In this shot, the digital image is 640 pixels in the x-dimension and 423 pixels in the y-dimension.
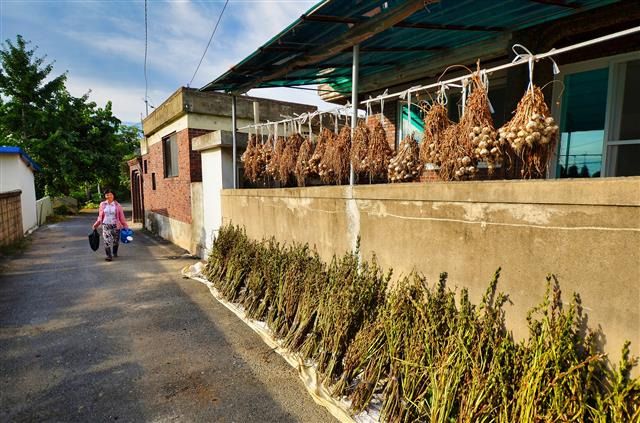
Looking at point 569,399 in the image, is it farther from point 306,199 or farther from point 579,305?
point 306,199


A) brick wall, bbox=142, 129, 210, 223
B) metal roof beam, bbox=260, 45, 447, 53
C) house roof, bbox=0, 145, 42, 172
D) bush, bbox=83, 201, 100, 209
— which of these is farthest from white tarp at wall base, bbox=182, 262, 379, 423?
bush, bbox=83, 201, 100, 209

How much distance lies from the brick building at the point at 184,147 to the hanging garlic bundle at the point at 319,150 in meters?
3.15

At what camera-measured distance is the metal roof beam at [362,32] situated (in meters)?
3.20

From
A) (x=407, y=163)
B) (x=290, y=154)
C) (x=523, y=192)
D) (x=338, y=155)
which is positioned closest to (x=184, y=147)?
(x=290, y=154)

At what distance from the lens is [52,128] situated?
65.4ft

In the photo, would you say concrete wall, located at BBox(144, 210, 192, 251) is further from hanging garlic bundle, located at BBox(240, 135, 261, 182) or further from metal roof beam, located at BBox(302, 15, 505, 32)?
metal roof beam, located at BBox(302, 15, 505, 32)

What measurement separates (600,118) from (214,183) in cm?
688

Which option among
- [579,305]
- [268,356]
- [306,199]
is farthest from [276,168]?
[579,305]

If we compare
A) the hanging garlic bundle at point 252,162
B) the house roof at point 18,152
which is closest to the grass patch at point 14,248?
the house roof at point 18,152

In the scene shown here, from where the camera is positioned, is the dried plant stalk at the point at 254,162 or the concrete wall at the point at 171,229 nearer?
the dried plant stalk at the point at 254,162

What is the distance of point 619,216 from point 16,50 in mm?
27640

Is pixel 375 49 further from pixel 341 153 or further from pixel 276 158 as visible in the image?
pixel 276 158

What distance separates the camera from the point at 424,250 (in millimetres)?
2805

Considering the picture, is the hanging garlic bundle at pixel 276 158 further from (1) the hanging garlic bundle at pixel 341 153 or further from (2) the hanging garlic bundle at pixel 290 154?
(1) the hanging garlic bundle at pixel 341 153
